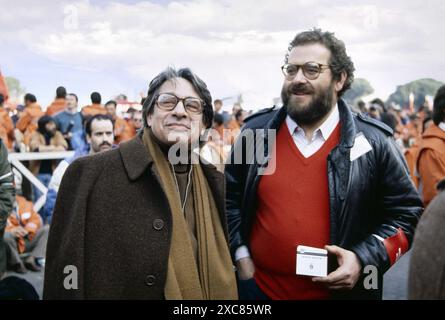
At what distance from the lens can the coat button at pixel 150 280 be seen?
2.16m

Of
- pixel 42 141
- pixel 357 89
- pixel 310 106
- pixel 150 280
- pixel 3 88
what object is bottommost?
pixel 150 280

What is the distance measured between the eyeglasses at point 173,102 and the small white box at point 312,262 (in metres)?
0.77

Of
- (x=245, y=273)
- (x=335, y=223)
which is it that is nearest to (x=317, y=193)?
(x=335, y=223)

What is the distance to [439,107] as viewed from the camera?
4273 mm

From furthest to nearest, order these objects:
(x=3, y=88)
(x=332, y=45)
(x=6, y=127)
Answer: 1. (x=6, y=127)
2. (x=3, y=88)
3. (x=332, y=45)

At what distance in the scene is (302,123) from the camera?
275 centimetres

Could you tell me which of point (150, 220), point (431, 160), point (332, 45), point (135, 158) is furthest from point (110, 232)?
point (431, 160)

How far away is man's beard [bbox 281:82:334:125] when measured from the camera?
270 cm

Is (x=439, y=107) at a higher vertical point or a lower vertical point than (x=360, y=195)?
higher

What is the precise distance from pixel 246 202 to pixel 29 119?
6.56 m

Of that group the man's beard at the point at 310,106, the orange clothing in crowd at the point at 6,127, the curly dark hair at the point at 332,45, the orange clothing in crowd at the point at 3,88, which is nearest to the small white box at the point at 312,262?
the man's beard at the point at 310,106

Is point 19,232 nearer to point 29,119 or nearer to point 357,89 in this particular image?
point 29,119

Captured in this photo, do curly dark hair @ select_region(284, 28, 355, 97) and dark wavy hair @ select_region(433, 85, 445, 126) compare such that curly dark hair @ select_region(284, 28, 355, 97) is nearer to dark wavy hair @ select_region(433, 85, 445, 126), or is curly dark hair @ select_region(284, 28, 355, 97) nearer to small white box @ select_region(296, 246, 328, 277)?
small white box @ select_region(296, 246, 328, 277)
